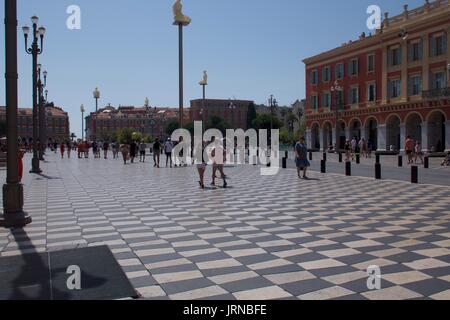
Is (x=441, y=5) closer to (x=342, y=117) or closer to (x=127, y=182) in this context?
(x=342, y=117)

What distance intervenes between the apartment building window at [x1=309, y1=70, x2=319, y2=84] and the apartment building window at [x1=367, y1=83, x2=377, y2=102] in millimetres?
9487

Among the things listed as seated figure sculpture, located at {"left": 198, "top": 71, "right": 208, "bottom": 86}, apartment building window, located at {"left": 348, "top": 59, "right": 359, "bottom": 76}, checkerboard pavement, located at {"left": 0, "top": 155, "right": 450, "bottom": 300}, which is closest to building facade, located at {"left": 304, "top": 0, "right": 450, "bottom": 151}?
apartment building window, located at {"left": 348, "top": 59, "right": 359, "bottom": 76}

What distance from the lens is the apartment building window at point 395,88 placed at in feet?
149

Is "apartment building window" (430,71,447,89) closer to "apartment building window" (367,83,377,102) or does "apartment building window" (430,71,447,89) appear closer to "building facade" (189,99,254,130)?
"apartment building window" (367,83,377,102)

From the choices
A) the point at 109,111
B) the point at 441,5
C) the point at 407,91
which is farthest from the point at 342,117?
the point at 109,111

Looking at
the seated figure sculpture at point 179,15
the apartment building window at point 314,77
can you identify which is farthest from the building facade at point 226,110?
the seated figure sculpture at point 179,15

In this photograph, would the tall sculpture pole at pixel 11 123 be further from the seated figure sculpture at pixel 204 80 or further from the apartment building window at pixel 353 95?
the apartment building window at pixel 353 95

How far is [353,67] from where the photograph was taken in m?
51.6

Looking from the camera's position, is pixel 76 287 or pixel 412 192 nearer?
pixel 76 287

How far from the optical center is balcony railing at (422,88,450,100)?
1555 inches

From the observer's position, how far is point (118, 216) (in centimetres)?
974

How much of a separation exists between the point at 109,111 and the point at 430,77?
5078 inches

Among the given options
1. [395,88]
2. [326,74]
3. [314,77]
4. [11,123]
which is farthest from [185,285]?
[314,77]
